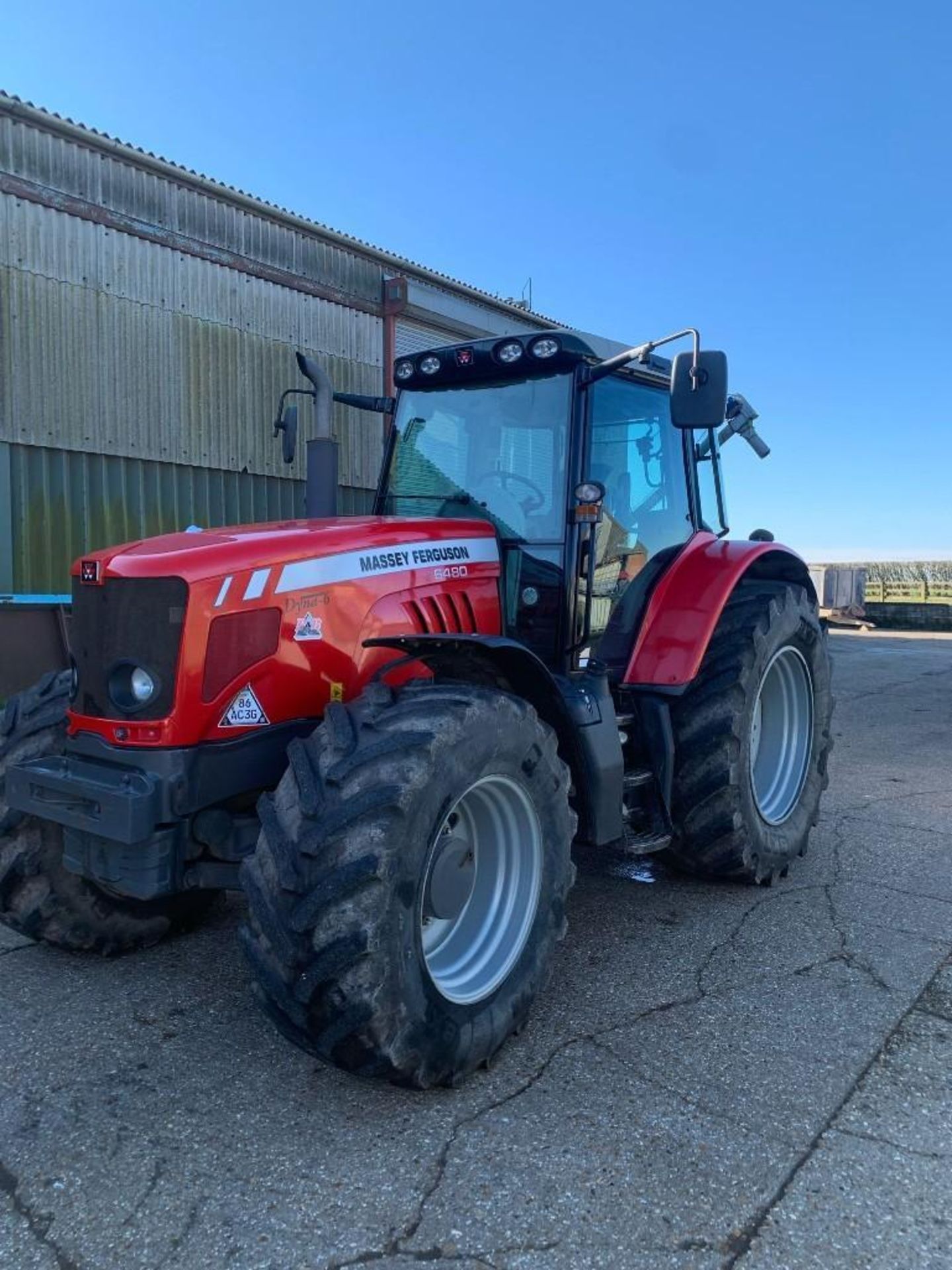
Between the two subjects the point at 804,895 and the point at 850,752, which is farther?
the point at 850,752

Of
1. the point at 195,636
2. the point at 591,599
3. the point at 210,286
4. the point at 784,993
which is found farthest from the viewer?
the point at 210,286

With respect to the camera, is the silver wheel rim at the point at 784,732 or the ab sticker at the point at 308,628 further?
the silver wheel rim at the point at 784,732

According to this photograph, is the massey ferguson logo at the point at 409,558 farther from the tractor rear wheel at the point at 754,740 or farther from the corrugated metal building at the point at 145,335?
the corrugated metal building at the point at 145,335

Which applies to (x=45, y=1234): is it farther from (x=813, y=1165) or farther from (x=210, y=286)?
(x=210, y=286)

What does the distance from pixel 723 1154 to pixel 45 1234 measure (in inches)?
60.9

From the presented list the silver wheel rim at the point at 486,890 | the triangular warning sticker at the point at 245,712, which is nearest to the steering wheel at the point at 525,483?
the silver wheel rim at the point at 486,890

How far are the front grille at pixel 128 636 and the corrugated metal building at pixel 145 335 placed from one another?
21.9 ft

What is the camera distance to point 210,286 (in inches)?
391

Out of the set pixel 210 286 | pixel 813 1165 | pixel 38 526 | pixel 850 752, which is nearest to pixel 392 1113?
pixel 813 1165

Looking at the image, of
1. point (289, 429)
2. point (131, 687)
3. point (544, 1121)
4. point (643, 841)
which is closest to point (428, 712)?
point (131, 687)

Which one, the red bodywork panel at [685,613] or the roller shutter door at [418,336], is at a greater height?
the roller shutter door at [418,336]

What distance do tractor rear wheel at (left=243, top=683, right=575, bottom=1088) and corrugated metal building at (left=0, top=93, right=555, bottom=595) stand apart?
744 cm

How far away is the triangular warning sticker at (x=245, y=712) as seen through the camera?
2705mm

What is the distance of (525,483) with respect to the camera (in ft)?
12.1
